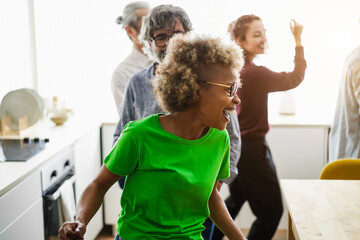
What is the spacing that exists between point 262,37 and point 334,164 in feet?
2.55

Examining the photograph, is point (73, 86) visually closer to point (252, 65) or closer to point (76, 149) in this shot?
point (76, 149)

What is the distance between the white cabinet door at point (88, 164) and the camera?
2.67m

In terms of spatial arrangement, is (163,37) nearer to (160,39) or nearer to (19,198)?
(160,39)

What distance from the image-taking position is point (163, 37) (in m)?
1.62

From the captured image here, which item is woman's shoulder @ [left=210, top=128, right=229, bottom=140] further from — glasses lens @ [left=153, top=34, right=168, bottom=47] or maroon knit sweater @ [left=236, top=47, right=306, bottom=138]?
maroon knit sweater @ [left=236, top=47, right=306, bottom=138]

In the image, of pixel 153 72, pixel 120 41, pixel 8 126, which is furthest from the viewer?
pixel 120 41

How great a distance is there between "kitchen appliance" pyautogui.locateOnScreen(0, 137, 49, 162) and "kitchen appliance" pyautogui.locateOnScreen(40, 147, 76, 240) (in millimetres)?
93

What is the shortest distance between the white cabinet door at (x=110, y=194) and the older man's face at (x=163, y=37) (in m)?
1.51

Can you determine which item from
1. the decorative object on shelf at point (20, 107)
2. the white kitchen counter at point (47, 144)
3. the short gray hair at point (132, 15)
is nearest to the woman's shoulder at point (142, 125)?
the white kitchen counter at point (47, 144)

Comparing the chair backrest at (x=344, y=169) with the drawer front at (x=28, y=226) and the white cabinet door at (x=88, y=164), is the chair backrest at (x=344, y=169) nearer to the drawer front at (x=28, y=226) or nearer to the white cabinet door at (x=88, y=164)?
the drawer front at (x=28, y=226)

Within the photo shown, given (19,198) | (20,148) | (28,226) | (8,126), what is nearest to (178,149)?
(19,198)

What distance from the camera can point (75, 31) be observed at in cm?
329

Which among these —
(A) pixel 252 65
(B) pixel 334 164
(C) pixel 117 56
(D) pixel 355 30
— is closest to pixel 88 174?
(C) pixel 117 56

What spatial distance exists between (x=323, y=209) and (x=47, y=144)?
1.45m
